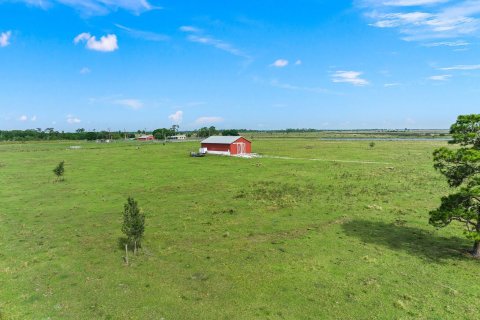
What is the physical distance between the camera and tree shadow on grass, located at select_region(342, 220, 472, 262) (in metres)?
18.4

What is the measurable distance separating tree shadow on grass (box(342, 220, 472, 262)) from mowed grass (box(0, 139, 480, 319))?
0.26 ft

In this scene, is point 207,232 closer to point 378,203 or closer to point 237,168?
point 378,203

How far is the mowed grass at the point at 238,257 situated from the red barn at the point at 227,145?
38.7 metres

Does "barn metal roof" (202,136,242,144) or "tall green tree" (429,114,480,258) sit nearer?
"tall green tree" (429,114,480,258)

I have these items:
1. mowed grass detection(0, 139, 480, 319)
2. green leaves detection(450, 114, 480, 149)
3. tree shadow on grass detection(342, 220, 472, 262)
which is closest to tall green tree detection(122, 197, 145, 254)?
mowed grass detection(0, 139, 480, 319)

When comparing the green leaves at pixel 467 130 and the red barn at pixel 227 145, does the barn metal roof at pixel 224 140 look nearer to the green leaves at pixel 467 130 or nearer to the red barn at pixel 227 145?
the red barn at pixel 227 145

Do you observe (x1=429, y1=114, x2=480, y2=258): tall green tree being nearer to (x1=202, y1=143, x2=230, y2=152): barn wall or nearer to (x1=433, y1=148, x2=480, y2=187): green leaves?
(x1=433, y1=148, x2=480, y2=187): green leaves

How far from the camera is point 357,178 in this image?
4275cm

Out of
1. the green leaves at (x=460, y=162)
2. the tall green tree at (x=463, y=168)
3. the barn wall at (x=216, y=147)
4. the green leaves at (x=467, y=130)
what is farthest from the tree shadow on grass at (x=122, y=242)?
the barn wall at (x=216, y=147)

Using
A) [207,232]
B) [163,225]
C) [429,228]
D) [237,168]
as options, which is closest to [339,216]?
[429,228]

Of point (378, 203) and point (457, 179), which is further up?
point (457, 179)

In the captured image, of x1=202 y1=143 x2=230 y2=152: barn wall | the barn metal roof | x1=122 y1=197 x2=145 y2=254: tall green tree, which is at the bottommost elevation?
x1=122 y1=197 x2=145 y2=254: tall green tree

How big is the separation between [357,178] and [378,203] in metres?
13.1

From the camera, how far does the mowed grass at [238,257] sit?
13.1 m
